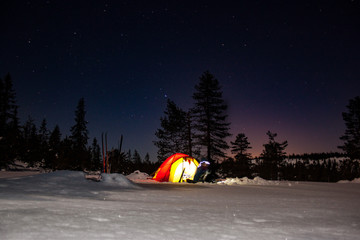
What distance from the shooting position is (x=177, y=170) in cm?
1425

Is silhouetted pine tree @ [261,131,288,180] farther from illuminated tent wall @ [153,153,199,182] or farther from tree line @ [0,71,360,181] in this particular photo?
illuminated tent wall @ [153,153,199,182]

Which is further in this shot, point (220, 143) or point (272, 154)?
point (272, 154)

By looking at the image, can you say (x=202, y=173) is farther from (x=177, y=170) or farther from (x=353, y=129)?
(x=353, y=129)

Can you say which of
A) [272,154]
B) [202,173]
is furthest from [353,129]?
[202,173]

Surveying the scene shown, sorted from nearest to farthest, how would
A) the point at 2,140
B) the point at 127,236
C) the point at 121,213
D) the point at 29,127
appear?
the point at 127,236, the point at 121,213, the point at 2,140, the point at 29,127

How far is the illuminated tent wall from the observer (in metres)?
14.2

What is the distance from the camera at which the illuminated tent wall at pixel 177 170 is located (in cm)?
1418

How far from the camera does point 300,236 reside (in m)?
2.21

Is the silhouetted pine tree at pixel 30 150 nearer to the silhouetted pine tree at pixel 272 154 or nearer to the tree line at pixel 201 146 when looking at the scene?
the tree line at pixel 201 146

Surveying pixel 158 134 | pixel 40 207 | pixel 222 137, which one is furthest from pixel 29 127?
pixel 40 207

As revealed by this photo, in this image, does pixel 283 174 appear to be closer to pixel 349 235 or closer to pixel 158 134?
pixel 158 134

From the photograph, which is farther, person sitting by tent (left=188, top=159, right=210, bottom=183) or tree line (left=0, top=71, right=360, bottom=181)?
tree line (left=0, top=71, right=360, bottom=181)

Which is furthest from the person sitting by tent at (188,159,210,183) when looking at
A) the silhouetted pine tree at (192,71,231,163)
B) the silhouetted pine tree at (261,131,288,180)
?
the silhouetted pine tree at (261,131,288,180)

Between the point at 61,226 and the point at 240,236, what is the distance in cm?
157
